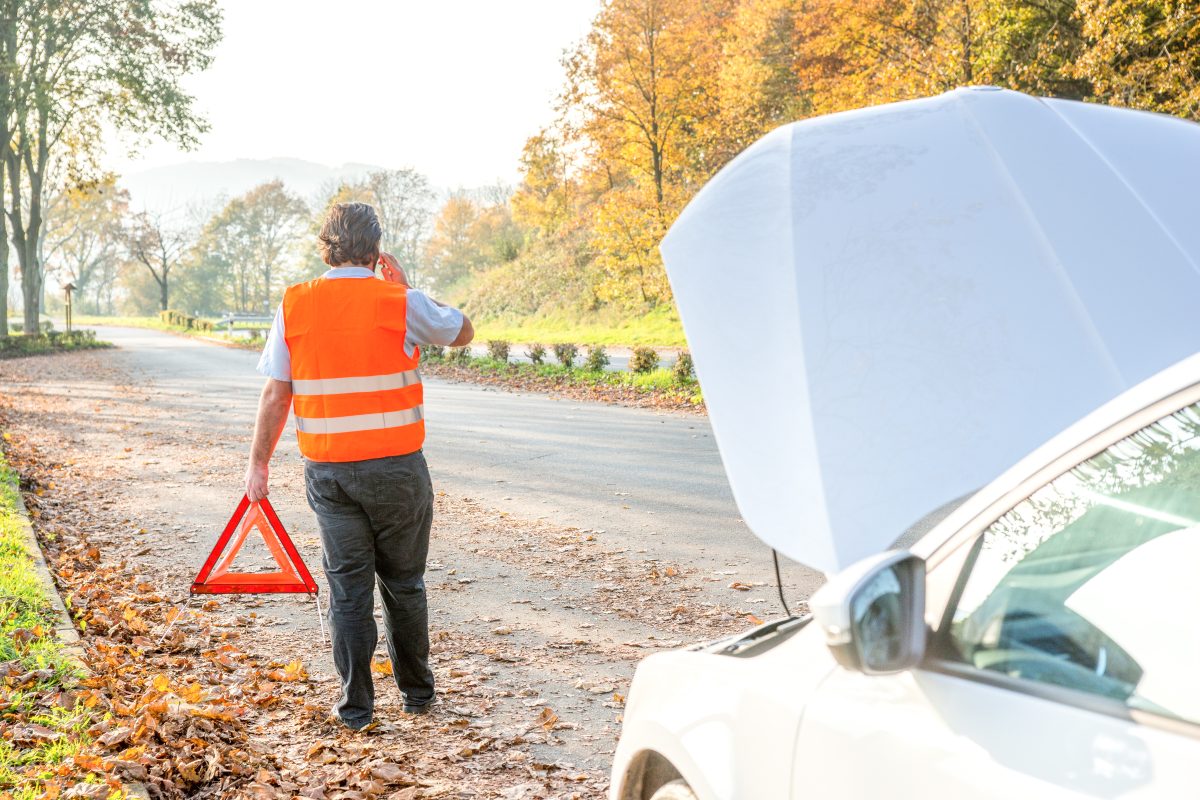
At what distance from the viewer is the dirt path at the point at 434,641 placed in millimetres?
4402

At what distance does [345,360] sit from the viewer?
472cm

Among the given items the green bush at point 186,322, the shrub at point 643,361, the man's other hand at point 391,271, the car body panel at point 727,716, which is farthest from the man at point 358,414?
the green bush at point 186,322

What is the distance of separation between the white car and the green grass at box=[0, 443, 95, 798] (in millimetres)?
2912

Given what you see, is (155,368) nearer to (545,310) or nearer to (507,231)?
(545,310)

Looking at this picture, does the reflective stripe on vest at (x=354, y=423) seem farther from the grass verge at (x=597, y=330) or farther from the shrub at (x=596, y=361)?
the grass verge at (x=597, y=330)

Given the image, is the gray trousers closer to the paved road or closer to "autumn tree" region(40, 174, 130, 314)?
the paved road

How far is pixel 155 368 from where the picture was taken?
33375 mm

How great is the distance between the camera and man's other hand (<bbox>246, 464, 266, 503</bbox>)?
520 centimetres

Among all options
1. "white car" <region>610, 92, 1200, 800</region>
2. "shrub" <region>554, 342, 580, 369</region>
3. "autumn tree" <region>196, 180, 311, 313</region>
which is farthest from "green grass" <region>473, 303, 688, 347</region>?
"autumn tree" <region>196, 180, 311, 313</region>

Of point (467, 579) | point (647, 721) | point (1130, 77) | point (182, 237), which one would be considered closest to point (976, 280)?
point (647, 721)

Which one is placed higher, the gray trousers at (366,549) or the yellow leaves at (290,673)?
the gray trousers at (366,549)

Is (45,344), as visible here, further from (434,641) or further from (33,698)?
Result: (33,698)

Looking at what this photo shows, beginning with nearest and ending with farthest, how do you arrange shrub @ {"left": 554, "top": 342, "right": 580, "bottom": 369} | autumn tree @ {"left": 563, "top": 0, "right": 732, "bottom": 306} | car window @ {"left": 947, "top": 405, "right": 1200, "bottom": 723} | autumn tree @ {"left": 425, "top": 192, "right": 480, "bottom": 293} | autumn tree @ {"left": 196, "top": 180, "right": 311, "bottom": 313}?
1. car window @ {"left": 947, "top": 405, "right": 1200, "bottom": 723}
2. shrub @ {"left": 554, "top": 342, "right": 580, "bottom": 369}
3. autumn tree @ {"left": 563, "top": 0, "right": 732, "bottom": 306}
4. autumn tree @ {"left": 425, "top": 192, "right": 480, "bottom": 293}
5. autumn tree @ {"left": 196, "top": 180, "right": 311, "bottom": 313}

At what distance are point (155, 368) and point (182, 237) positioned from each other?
70.6 metres
